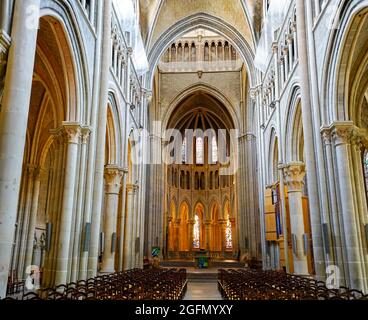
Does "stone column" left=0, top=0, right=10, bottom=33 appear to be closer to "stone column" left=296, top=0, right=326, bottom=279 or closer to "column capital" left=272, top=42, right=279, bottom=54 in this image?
"stone column" left=296, top=0, right=326, bottom=279

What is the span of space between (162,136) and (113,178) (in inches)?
627

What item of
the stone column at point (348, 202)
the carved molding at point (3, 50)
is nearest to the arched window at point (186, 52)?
the stone column at point (348, 202)

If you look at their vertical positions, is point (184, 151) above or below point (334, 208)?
above

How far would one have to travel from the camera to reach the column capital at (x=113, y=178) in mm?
16969

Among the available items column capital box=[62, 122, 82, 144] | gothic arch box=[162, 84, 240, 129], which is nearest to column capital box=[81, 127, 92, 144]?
column capital box=[62, 122, 82, 144]

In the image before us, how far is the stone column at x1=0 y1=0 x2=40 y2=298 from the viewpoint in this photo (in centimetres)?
621

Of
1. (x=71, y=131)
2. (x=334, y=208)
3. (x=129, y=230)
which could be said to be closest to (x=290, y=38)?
(x=334, y=208)

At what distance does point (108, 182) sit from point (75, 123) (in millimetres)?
6075

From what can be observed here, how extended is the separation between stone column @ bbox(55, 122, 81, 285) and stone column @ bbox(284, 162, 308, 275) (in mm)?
10017

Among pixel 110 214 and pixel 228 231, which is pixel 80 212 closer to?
pixel 110 214

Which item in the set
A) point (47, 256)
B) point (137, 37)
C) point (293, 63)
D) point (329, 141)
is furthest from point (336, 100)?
point (137, 37)

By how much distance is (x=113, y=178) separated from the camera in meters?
17.1
